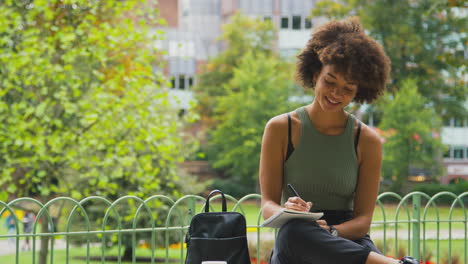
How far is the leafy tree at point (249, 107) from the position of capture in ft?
108

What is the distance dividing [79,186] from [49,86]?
212 cm

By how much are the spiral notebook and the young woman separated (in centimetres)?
7

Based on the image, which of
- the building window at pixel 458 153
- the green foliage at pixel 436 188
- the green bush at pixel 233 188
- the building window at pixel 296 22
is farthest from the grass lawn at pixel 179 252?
the building window at pixel 296 22

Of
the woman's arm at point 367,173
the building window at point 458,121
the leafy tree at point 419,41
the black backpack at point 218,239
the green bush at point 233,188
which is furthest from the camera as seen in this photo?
the green bush at point 233,188

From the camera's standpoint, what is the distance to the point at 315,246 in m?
2.94

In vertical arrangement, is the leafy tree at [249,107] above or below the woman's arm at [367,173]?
below

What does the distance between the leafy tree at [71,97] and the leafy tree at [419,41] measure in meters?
19.6

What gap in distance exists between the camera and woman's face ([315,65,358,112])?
3074mm

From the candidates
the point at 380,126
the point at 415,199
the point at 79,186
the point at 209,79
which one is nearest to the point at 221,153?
the point at 209,79

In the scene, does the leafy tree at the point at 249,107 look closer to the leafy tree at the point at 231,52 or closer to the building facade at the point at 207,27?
the leafy tree at the point at 231,52

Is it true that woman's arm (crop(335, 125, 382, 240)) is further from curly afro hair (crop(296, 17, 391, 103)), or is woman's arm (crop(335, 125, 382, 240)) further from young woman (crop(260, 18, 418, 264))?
curly afro hair (crop(296, 17, 391, 103))

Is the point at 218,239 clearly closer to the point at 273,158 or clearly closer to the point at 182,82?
the point at 273,158

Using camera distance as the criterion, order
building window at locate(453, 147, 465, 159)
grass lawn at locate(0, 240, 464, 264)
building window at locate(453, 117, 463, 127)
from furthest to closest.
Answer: building window at locate(453, 147, 465, 159) < building window at locate(453, 117, 463, 127) < grass lawn at locate(0, 240, 464, 264)

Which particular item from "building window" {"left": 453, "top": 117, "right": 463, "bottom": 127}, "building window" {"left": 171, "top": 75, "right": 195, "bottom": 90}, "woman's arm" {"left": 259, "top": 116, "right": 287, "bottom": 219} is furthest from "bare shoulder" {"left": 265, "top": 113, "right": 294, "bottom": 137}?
"building window" {"left": 171, "top": 75, "right": 195, "bottom": 90}
